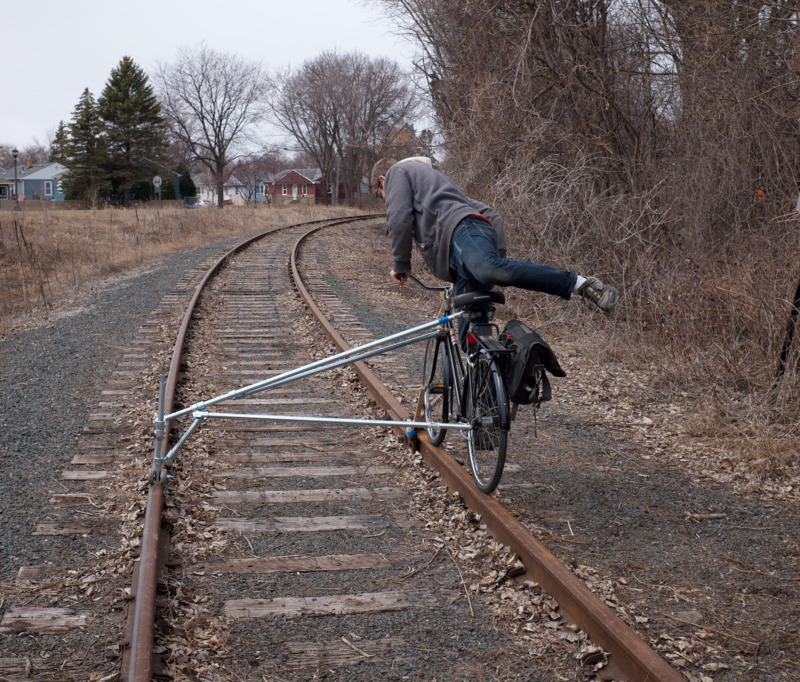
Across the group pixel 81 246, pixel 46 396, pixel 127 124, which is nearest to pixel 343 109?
pixel 127 124

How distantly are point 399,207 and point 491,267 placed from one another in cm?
88

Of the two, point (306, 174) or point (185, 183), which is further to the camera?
point (306, 174)

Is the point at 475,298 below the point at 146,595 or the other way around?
the other way around

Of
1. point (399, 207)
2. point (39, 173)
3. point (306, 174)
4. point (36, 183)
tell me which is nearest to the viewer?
point (399, 207)

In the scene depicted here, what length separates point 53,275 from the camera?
1828 centimetres

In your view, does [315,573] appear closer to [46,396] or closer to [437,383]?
[437,383]

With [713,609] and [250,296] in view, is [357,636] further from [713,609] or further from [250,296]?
[250,296]

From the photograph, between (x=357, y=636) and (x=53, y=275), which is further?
(x=53, y=275)

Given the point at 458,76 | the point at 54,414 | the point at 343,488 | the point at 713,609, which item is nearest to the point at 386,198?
the point at 343,488

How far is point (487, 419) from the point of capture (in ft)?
14.0

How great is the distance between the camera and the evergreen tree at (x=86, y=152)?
183ft

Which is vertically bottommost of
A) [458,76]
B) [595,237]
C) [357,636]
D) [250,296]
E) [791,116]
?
[357,636]

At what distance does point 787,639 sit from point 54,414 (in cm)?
556

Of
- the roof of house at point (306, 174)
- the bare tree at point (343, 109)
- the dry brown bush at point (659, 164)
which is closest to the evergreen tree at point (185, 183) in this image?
the bare tree at point (343, 109)
